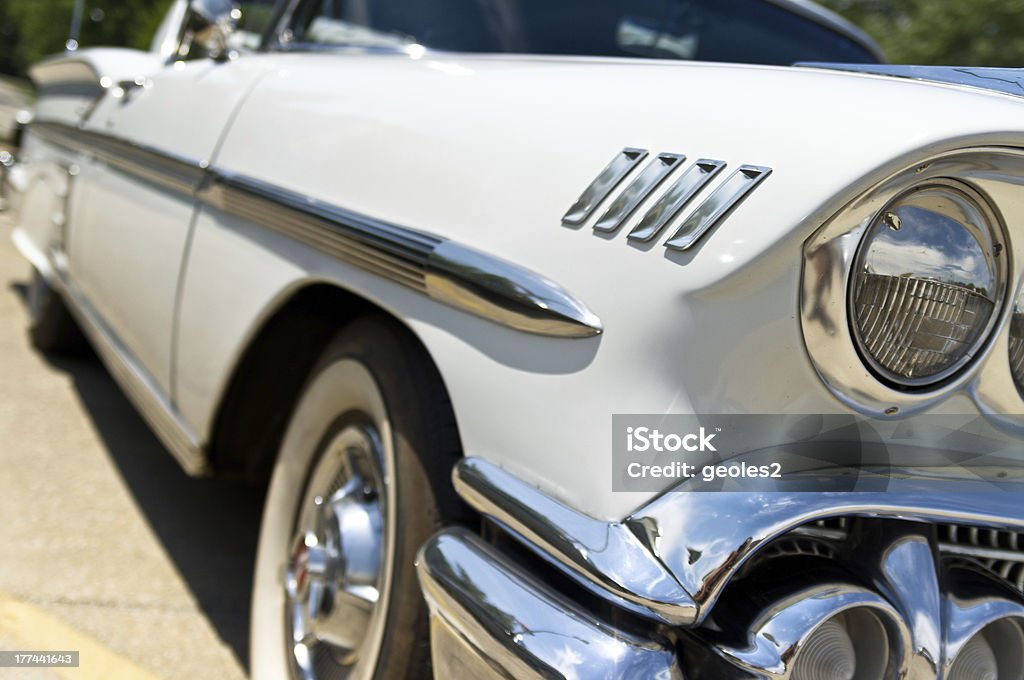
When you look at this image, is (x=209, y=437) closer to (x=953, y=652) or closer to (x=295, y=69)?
(x=295, y=69)

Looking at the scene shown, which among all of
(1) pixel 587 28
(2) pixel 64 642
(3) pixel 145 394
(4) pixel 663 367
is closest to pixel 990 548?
(4) pixel 663 367

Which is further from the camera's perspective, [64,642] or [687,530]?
[64,642]

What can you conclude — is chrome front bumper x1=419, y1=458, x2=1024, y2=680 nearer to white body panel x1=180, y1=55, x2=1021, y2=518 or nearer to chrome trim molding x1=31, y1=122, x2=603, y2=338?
white body panel x1=180, y1=55, x2=1021, y2=518

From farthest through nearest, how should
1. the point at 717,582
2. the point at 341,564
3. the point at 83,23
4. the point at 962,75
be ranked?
the point at 83,23 → the point at 341,564 → the point at 962,75 → the point at 717,582

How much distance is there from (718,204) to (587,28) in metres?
1.13

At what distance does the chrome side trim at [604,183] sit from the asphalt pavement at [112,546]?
148cm

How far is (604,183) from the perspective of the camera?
129 cm

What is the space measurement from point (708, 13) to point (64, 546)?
2.22 m

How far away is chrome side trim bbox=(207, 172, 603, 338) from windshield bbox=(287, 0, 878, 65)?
1.67 feet

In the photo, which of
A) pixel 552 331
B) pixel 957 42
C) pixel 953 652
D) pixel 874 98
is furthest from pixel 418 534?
pixel 957 42

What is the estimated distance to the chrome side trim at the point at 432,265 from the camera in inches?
50.3

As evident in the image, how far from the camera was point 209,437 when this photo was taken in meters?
2.24

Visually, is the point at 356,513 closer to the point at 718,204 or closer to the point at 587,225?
the point at 587,225

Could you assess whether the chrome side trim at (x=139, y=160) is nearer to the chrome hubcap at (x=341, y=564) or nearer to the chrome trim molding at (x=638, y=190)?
the chrome hubcap at (x=341, y=564)
